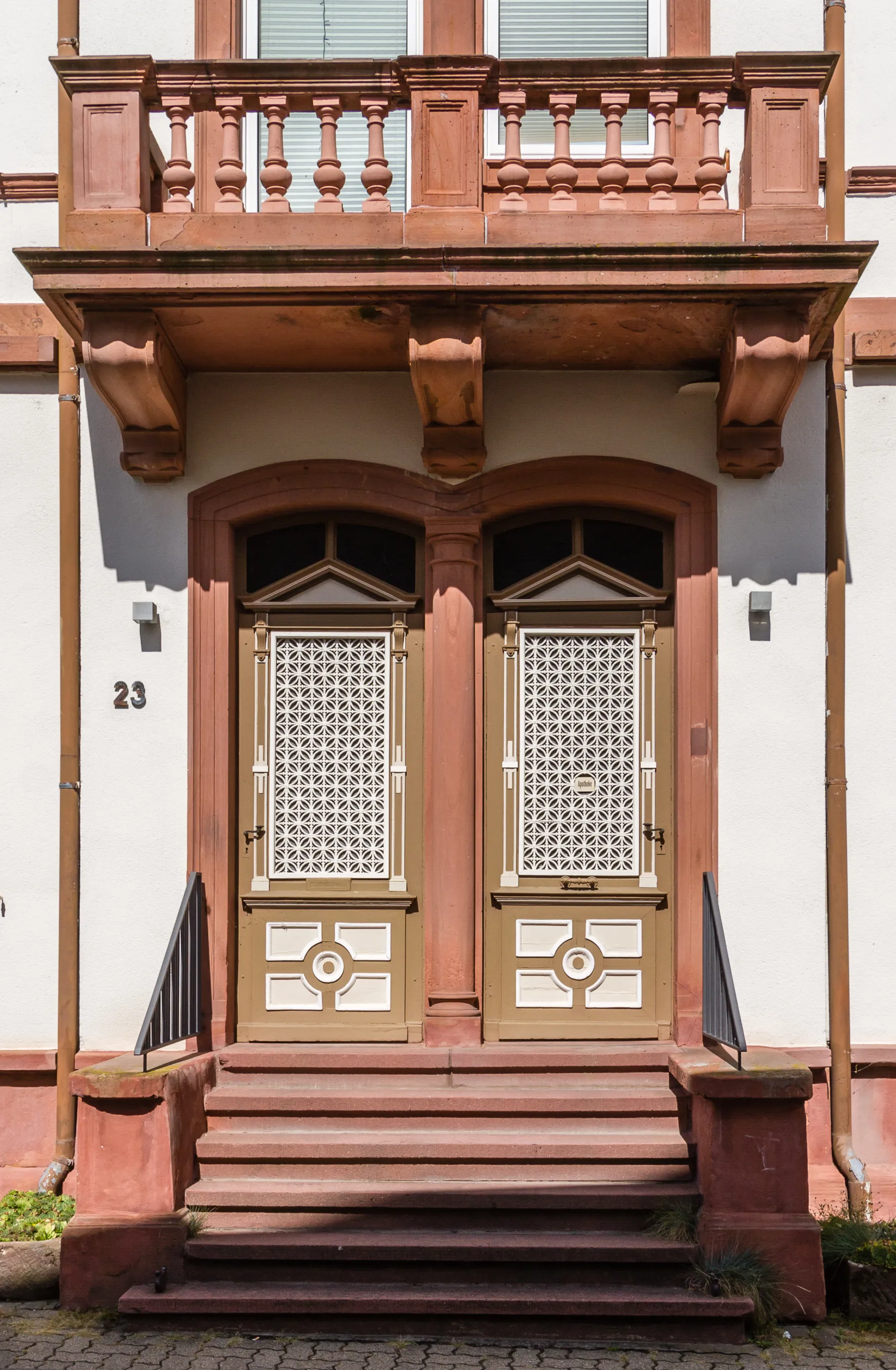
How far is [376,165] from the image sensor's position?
5.55m

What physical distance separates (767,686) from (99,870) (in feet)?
11.3

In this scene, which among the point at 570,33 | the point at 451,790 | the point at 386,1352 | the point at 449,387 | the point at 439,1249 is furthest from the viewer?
the point at 570,33

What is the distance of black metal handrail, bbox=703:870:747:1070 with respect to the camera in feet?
17.3

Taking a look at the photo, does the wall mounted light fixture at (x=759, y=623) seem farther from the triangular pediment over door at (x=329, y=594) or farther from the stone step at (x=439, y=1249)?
the stone step at (x=439, y=1249)

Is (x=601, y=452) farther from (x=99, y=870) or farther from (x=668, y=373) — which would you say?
(x=99, y=870)

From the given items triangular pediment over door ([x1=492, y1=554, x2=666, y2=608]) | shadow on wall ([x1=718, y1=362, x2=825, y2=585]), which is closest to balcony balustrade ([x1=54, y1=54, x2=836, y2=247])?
shadow on wall ([x1=718, y1=362, x2=825, y2=585])

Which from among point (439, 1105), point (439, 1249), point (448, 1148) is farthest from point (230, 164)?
Answer: point (439, 1249)

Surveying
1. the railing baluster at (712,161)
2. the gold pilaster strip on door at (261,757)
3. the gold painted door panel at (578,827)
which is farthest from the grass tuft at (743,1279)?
the railing baluster at (712,161)

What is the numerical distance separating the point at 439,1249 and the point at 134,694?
296cm

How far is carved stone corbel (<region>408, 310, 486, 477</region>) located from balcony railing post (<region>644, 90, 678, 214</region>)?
0.99 m

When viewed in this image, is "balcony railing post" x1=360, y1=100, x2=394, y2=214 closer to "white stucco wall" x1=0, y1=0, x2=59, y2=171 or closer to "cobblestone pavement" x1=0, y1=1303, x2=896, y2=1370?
"white stucco wall" x1=0, y1=0, x2=59, y2=171

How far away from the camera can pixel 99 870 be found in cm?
605

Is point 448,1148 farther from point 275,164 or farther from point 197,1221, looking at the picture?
point 275,164

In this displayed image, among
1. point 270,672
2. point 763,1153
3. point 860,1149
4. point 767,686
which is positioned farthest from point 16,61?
point 860,1149
